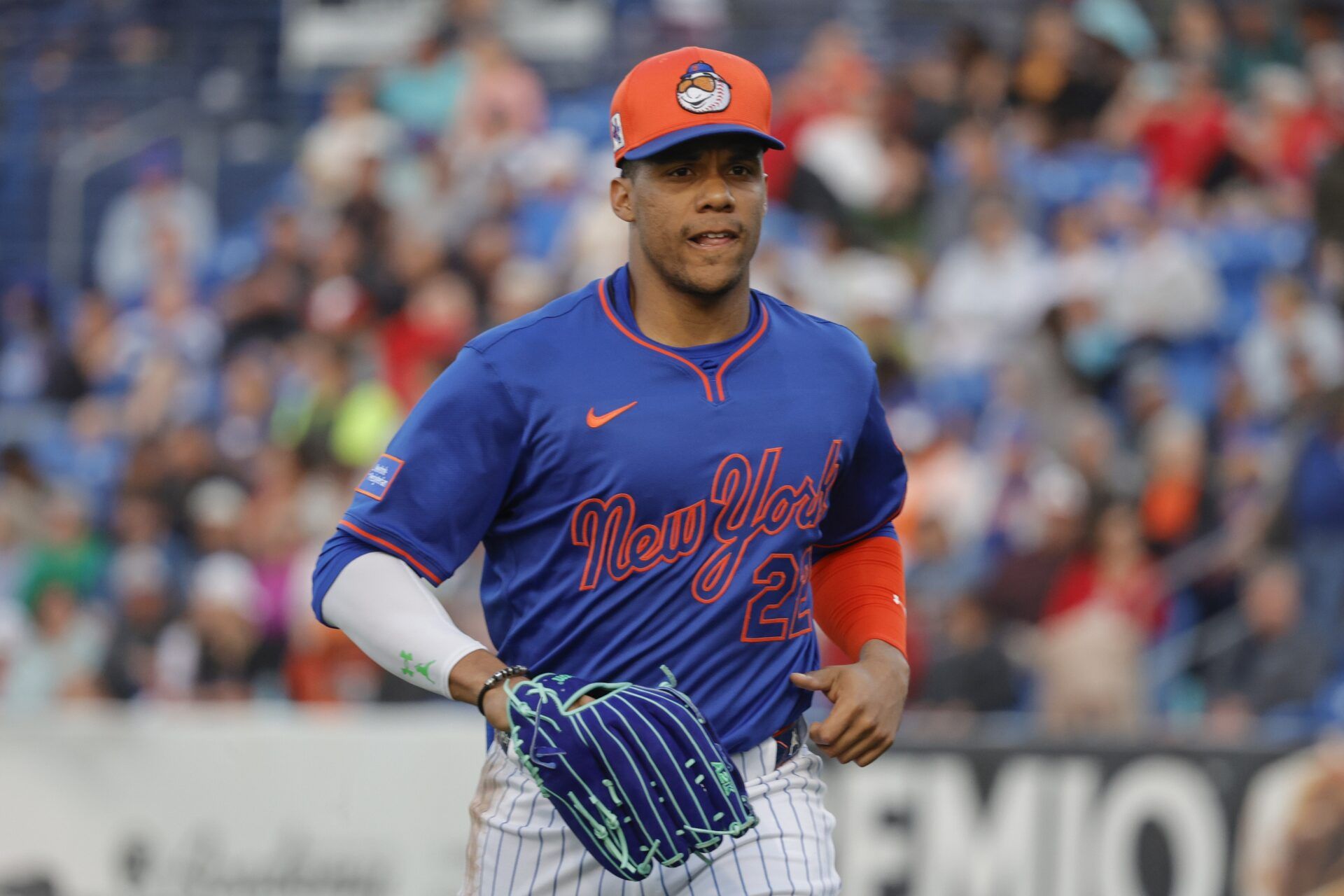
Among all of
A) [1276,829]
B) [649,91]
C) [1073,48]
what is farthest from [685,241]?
[1073,48]

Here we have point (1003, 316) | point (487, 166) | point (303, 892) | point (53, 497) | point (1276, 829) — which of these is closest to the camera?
point (1276, 829)

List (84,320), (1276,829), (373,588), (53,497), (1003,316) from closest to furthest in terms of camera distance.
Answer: (373,588)
(1276,829)
(1003,316)
(53,497)
(84,320)

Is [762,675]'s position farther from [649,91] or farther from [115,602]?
[115,602]

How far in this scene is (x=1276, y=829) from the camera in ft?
23.5

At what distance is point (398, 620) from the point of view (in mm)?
3354

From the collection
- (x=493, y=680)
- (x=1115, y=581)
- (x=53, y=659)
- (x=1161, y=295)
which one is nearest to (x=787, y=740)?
(x=493, y=680)

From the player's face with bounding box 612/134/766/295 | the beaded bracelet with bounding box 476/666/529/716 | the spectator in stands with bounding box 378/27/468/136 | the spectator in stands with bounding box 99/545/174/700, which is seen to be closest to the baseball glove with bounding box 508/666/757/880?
the beaded bracelet with bounding box 476/666/529/716

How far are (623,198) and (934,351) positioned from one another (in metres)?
6.96

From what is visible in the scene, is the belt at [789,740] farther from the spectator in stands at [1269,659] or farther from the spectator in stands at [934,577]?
the spectator in stands at [934,577]

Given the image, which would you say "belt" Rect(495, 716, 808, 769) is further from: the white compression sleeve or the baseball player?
the white compression sleeve

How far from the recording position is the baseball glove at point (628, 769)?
314cm

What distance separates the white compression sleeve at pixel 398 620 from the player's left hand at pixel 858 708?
2.02ft

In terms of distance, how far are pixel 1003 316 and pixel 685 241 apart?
713 cm

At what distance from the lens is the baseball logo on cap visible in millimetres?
3420
